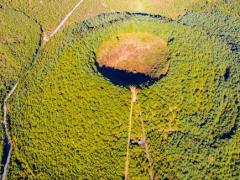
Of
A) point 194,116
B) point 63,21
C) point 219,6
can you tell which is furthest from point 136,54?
point 219,6

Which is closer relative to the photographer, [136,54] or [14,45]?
[136,54]

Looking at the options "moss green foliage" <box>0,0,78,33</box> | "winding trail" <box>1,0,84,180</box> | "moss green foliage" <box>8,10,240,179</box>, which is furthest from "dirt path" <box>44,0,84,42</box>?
"moss green foliage" <box>8,10,240,179</box>

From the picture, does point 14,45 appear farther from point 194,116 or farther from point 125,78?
point 194,116

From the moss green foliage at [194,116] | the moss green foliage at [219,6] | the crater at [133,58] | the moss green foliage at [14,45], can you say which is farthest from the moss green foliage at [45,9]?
the moss green foliage at [219,6]

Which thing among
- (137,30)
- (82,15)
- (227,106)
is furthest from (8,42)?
(227,106)

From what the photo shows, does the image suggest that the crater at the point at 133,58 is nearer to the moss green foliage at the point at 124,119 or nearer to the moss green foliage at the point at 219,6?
the moss green foliage at the point at 124,119

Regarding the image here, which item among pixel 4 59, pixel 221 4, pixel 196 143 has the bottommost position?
pixel 196 143

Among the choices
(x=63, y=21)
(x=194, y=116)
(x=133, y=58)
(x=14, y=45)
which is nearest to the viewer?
(x=194, y=116)

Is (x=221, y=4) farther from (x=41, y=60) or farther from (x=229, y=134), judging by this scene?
Result: (x=41, y=60)

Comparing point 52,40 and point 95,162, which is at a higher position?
point 52,40
